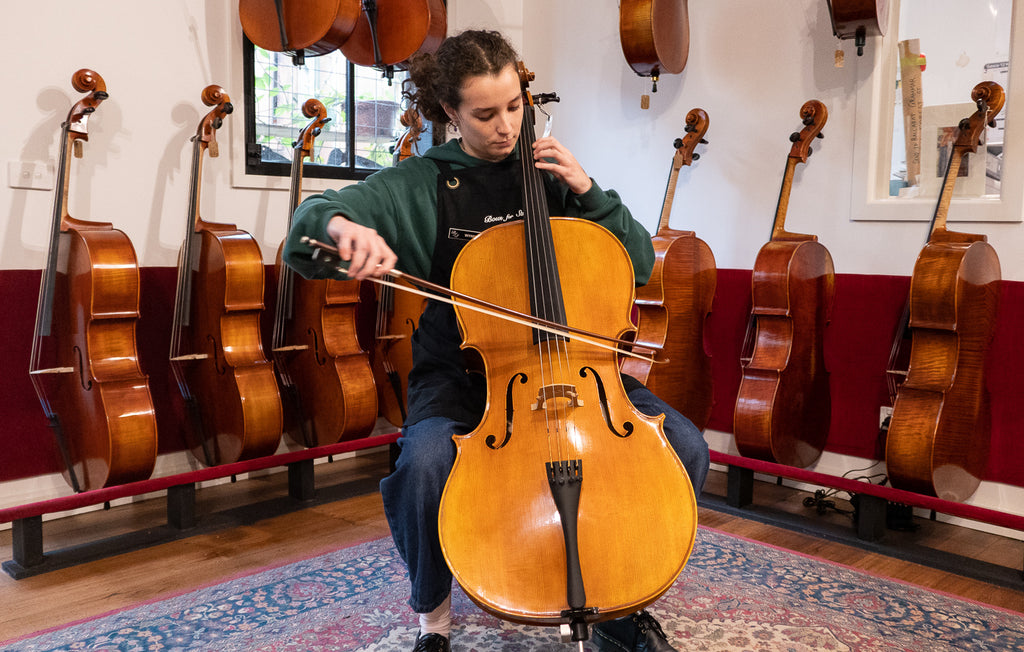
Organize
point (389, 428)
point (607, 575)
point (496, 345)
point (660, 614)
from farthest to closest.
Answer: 1. point (389, 428)
2. point (660, 614)
3. point (496, 345)
4. point (607, 575)

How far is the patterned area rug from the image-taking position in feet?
6.15

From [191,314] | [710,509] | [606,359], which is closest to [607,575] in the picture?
[606,359]

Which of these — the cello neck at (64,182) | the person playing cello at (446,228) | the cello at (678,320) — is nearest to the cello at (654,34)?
the cello at (678,320)

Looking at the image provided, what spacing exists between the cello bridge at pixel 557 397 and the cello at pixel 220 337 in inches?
58.6

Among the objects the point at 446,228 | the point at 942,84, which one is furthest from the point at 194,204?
the point at 942,84

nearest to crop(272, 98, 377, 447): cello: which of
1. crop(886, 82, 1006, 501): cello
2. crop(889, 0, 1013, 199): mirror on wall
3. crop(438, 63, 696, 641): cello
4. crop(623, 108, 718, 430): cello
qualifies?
crop(623, 108, 718, 430): cello

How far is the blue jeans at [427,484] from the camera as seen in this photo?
1538 millimetres

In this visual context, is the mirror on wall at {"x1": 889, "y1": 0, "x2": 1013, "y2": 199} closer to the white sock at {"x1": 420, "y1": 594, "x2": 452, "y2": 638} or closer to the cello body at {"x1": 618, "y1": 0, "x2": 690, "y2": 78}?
the cello body at {"x1": 618, "y1": 0, "x2": 690, "y2": 78}

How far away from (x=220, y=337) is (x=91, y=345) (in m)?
0.43

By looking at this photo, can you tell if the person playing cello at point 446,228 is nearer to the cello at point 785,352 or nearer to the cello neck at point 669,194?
the cello at point 785,352

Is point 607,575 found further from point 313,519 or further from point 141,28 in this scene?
point 141,28

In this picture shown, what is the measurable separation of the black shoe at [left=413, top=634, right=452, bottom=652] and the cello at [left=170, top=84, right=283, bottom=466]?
122 cm

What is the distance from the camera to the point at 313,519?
2785 millimetres

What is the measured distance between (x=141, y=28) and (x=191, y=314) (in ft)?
3.38
